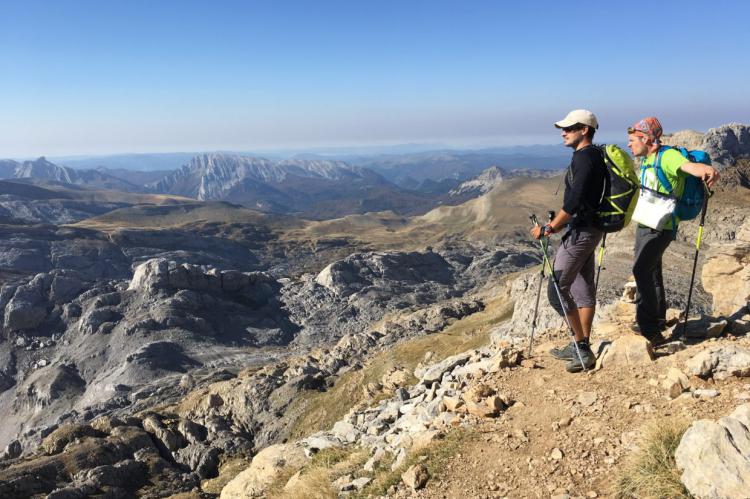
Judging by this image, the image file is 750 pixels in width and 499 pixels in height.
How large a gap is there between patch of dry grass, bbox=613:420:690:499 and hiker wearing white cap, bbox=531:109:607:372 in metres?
2.69

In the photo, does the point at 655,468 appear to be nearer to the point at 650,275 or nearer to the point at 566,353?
the point at 566,353

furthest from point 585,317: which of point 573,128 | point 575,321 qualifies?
point 573,128

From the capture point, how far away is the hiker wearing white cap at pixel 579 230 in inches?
288

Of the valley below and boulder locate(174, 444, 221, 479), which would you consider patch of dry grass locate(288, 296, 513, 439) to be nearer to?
the valley below

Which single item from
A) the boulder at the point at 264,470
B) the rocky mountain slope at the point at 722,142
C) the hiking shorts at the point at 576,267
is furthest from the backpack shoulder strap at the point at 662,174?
the rocky mountain slope at the point at 722,142

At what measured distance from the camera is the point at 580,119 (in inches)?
290

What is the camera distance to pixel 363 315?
83.0 m

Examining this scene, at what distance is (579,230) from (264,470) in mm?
8444

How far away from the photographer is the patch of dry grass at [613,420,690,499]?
501cm

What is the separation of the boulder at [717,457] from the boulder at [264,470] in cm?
774

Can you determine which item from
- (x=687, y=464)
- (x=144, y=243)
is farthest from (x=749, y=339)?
(x=144, y=243)

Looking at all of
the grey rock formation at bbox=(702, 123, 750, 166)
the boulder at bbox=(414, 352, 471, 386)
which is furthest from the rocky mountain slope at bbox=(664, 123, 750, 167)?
the boulder at bbox=(414, 352, 471, 386)

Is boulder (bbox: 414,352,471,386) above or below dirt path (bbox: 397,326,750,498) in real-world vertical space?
below

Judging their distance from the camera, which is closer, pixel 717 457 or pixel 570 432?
pixel 717 457
